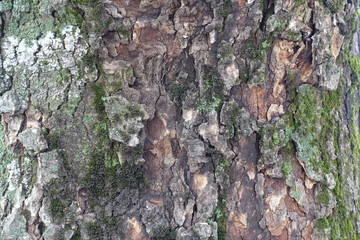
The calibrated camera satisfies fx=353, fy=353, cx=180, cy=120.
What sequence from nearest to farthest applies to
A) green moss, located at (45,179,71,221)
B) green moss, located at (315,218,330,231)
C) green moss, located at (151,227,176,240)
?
green moss, located at (45,179,71,221) → green moss, located at (151,227,176,240) → green moss, located at (315,218,330,231)

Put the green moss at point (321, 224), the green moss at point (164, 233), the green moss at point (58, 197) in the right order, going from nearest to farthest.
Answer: the green moss at point (58, 197) < the green moss at point (164, 233) < the green moss at point (321, 224)

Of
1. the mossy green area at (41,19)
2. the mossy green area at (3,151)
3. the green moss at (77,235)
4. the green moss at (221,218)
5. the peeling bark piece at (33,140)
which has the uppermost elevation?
Result: the mossy green area at (41,19)

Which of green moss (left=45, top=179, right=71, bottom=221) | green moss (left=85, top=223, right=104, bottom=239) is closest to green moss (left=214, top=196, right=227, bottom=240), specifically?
green moss (left=85, top=223, right=104, bottom=239)

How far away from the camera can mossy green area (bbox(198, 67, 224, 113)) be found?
1.63m

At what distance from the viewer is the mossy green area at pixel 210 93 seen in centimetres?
163

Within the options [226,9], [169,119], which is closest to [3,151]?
[169,119]

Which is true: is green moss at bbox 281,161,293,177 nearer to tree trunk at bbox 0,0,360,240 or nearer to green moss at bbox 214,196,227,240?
tree trunk at bbox 0,0,360,240

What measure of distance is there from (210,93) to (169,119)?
0.22 meters

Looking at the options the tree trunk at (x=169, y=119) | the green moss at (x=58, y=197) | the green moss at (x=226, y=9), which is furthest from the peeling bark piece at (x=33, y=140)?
the green moss at (x=226, y=9)

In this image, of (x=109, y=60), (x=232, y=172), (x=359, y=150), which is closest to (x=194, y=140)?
(x=232, y=172)

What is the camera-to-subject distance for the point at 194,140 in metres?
1.60

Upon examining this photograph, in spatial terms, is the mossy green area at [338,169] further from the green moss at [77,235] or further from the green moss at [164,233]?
the green moss at [77,235]

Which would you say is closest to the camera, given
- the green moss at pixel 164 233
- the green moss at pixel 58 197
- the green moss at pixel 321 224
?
the green moss at pixel 58 197

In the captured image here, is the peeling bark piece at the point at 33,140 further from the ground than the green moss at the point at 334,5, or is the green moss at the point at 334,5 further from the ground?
the green moss at the point at 334,5
